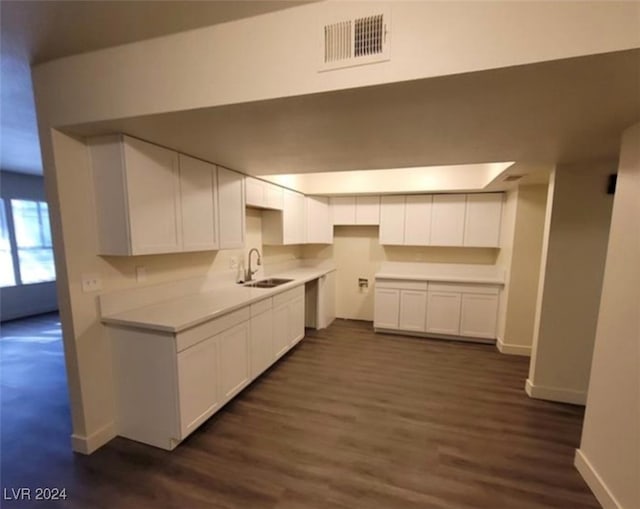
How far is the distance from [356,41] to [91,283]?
7.22 feet

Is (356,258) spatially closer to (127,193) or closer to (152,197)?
(152,197)

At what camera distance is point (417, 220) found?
14.6ft

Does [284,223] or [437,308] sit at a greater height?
[284,223]

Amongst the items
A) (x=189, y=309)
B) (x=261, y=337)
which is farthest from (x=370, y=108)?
(x=261, y=337)

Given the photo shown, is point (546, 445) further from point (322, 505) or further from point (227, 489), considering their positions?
point (227, 489)

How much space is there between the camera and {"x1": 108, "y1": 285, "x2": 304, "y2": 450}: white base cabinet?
1.97 meters

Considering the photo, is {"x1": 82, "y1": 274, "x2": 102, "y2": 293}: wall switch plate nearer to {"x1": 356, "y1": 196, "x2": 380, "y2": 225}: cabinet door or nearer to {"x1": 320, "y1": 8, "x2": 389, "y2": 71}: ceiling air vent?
{"x1": 320, "y1": 8, "x2": 389, "y2": 71}: ceiling air vent

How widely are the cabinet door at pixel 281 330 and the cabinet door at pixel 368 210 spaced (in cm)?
206

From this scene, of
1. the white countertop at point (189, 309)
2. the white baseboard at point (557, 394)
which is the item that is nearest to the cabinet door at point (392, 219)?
the white countertop at point (189, 309)

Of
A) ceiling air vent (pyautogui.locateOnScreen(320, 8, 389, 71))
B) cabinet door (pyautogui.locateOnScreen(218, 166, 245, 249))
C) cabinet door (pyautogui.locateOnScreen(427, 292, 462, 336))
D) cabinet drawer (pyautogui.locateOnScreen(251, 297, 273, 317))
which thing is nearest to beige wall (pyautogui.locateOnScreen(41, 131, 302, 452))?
cabinet door (pyautogui.locateOnScreen(218, 166, 245, 249))

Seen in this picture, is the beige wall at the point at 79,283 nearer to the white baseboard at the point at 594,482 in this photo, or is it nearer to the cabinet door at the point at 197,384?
the cabinet door at the point at 197,384

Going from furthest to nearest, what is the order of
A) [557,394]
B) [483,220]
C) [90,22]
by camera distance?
[483,220] < [557,394] < [90,22]

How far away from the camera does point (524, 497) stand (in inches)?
67.6

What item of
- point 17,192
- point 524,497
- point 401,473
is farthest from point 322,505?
point 17,192
